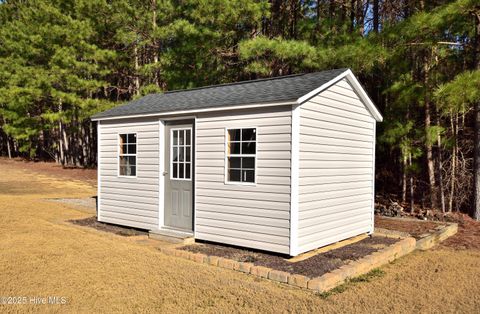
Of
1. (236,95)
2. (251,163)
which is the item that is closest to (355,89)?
(236,95)

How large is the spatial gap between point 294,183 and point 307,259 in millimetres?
1247

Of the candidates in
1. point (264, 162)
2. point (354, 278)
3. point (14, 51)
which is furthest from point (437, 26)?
point (14, 51)

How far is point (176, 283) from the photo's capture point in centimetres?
532

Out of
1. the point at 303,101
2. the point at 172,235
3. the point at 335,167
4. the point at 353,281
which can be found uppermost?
the point at 303,101

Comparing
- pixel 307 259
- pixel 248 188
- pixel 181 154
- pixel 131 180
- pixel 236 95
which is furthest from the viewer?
pixel 131 180

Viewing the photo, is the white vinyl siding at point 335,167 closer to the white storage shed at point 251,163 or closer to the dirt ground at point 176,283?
the white storage shed at point 251,163

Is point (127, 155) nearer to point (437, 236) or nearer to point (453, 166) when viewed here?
point (437, 236)

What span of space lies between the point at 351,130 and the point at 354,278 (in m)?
3.22

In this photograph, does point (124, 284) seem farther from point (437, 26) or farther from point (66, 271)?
point (437, 26)

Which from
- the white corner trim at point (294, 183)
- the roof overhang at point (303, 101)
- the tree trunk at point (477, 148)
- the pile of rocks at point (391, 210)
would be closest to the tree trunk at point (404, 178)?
A: the pile of rocks at point (391, 210)

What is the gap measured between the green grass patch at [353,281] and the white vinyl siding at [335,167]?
1.06m

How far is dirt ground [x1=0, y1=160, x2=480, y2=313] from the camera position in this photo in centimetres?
464

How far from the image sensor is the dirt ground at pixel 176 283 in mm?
4645

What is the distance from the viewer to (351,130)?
7.93 metres
